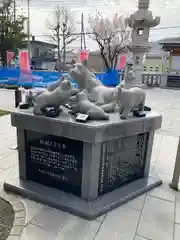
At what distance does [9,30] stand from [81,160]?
61.8 ft

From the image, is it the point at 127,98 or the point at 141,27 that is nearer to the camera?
Answer: the point at 127,98

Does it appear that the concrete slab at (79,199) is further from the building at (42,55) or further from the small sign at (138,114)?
the building at (42,55)


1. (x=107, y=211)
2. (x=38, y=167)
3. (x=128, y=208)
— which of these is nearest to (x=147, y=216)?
(x=128, y=208)

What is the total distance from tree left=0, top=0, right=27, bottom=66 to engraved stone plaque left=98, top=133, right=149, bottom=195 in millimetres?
18309

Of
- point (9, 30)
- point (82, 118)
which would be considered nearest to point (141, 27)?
point (9, 30)

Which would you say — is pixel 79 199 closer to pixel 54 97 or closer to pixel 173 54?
pixel 54 97

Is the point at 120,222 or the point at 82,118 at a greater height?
the point at 82,118

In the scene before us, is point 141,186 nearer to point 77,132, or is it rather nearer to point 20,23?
point 77,132

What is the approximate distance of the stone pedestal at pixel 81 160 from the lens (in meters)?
→ 2.01

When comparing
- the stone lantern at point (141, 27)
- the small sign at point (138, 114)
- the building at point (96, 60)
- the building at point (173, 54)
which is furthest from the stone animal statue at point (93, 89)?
the building at point (96, 60)

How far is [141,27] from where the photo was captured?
12531 mm

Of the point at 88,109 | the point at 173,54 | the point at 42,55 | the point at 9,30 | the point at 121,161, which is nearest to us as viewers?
the point at 88,109

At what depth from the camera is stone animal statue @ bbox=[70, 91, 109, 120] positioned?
205 cm

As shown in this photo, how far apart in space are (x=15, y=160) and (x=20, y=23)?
737 inches
